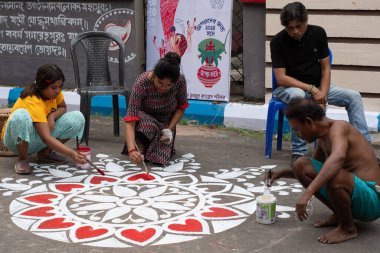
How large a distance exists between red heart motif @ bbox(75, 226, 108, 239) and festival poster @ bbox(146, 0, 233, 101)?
3433 millimetres

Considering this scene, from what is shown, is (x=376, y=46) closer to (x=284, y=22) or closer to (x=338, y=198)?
(x=284, y=22)

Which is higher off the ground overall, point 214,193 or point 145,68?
point 145,68

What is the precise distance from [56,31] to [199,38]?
1827mm

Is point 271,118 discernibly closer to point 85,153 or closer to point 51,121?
point 85,153

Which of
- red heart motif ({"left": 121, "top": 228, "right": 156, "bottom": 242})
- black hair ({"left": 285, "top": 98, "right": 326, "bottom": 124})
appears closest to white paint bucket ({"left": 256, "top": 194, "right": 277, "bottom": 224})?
black hair ({"left": 285, "top": 98, "right": 326, "bottom": 124})

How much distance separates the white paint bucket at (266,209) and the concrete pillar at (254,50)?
128 inches

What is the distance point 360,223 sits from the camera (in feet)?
12.5

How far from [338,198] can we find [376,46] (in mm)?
3257

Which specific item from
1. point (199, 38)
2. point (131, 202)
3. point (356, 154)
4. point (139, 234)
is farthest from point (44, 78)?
point (199, 38)

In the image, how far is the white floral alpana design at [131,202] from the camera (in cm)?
370

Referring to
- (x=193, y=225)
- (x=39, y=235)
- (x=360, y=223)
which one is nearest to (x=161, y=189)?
(x=193, y=225)

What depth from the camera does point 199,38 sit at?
6.89 metres

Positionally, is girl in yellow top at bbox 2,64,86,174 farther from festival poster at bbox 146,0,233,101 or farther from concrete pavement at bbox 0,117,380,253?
festival poster at bbox 146,0,233,101

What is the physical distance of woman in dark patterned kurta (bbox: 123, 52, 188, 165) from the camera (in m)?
5.12
